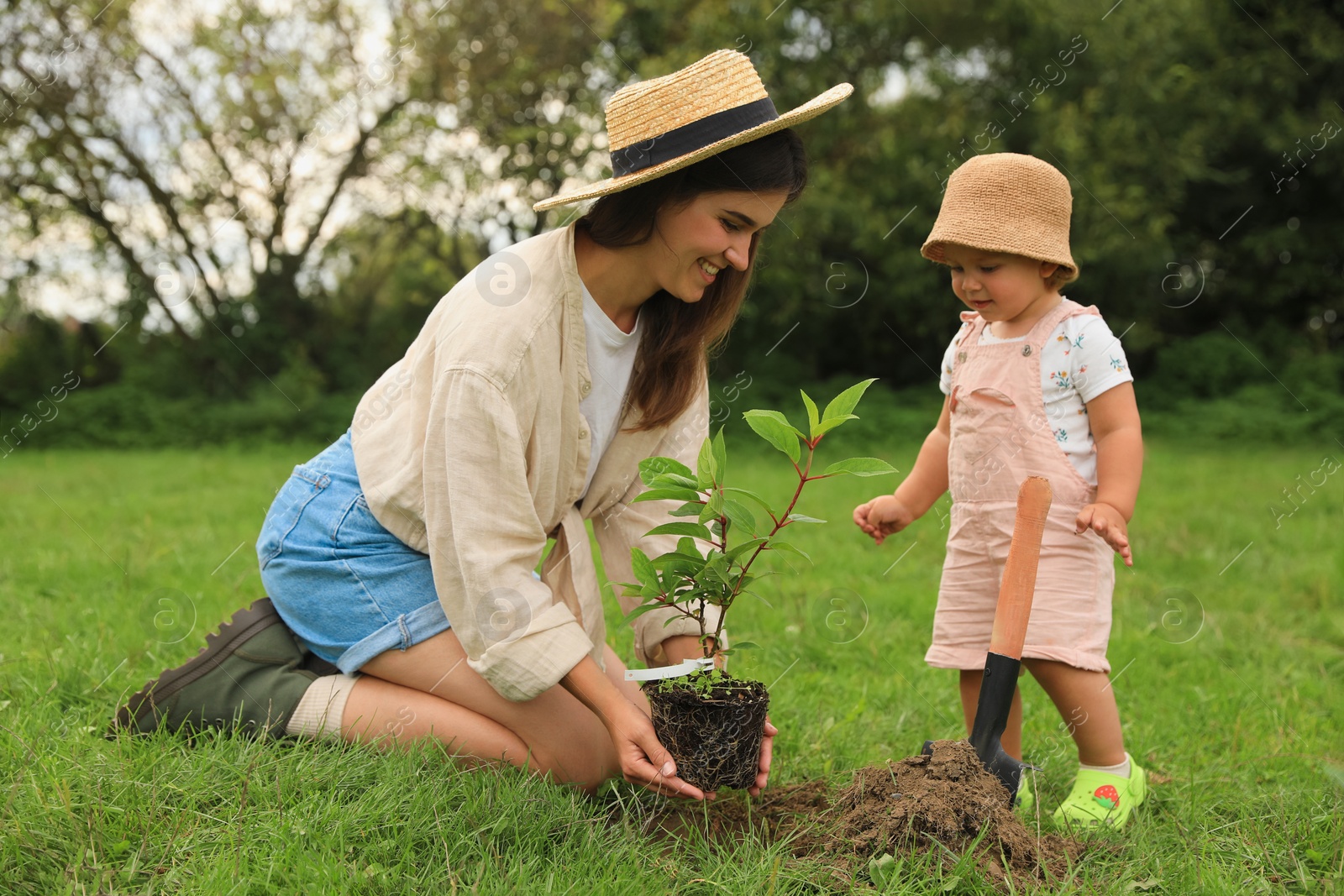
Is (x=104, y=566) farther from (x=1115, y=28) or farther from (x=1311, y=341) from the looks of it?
(x=1311, y=341)

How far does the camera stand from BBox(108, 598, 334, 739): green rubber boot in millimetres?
2594

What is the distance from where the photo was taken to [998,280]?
2705 mm

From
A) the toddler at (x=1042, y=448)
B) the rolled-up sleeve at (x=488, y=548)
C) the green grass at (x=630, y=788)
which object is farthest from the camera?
the toddler at (x=1042, y=448)

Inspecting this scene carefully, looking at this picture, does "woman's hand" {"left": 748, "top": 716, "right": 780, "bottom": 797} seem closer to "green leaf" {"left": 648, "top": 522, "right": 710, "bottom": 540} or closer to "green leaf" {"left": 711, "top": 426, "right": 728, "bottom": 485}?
"green leaf" {"left": 648, "top": 522, "right": 710, "bottom": 540}

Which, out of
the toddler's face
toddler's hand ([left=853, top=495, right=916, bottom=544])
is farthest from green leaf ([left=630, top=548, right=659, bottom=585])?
the toddler's face

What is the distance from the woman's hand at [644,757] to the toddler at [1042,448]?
96 cm

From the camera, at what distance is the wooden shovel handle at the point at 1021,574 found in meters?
2.40

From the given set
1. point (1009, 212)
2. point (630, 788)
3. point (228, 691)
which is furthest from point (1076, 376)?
point (228, 691)

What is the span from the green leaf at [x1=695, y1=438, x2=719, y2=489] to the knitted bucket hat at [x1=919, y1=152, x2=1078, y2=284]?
2.68ft

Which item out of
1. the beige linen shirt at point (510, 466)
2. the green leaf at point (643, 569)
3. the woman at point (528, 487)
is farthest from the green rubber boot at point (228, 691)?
the green leaf at point (643, 569)

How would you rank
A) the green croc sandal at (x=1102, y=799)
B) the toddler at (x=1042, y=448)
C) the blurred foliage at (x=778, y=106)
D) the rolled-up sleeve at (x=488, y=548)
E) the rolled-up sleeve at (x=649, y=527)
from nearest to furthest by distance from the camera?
the rolled-up sleeve at (x=488, y=548) → the green croc sandal at (x=1102, y=799) → the toddler at (x=1042, y=448) → the rolled-up sleeve at (x=649, y=527) → the blurred foliage at (x=778, y=106)

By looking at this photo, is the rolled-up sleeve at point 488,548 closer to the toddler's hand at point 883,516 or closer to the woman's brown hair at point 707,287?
the woman's brown hair at point 707,287

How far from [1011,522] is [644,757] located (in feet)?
3.79

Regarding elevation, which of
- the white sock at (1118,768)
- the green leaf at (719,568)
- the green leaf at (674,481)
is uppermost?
the green leaf at (674,481)
